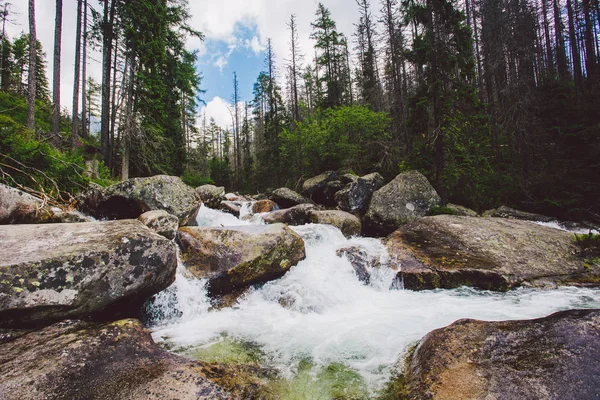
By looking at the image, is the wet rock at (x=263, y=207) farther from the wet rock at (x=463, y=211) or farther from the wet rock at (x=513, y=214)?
the wet rock at (x=513, y=214)

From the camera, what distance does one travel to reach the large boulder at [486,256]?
5262 millimetres

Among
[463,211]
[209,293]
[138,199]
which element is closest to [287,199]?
[463,211]

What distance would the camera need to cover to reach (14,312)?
2516 millimetres

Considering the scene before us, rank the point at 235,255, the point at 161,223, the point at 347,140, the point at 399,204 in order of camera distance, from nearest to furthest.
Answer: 1. the point at 235,255
2. the point at 161,223
3. the point at 399,204
4. the point at 347,140

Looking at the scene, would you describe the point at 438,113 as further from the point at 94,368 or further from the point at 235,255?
the point at 94,368

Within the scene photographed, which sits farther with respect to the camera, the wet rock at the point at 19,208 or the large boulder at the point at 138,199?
the large boulder at the point at 138,199

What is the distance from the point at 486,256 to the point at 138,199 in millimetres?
8587

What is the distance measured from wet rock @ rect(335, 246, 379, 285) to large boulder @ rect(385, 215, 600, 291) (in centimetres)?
57

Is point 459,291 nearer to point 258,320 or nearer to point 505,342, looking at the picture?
point 505,342

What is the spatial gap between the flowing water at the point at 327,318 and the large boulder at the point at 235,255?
0.22m

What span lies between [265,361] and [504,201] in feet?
42.2

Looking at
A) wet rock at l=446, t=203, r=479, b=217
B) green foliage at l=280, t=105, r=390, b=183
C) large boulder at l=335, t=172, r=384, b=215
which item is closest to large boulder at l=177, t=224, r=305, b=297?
large boulder at l=335, t=172, r=384, b=215

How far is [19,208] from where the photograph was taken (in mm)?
4422

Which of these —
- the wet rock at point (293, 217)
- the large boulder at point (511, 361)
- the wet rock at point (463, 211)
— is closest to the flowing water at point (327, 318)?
the large boulder at point (511, 361)
